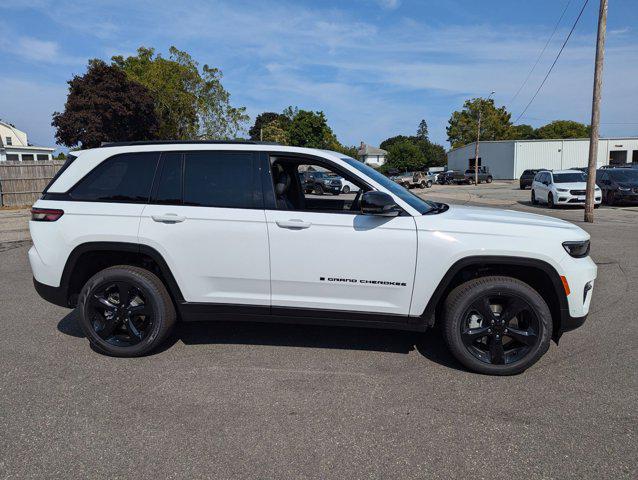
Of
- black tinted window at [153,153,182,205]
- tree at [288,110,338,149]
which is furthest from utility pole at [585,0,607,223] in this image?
tree at [288,110,338,149]

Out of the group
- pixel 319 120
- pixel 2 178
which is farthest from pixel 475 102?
pixel 2 178

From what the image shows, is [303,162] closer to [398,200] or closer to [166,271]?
[398,200]

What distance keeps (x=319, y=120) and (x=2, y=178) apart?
2073 inches

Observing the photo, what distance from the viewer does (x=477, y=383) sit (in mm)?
3670

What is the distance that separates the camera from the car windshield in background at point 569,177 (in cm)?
1952

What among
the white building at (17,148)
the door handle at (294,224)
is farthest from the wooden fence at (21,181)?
the white building at (17,148)

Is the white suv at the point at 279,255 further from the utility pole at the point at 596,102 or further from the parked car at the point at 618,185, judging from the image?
the parked car at the point at 618,185

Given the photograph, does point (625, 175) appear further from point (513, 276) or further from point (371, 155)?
point (371, 155)

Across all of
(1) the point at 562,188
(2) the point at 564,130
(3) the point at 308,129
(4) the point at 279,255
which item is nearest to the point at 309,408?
(4) the point at 279,255

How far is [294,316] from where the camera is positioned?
396 centimetres

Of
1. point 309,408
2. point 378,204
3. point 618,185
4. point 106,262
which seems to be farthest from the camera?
point 618,185

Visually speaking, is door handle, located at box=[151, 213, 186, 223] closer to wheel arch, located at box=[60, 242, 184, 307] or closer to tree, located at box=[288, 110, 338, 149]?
wheel arch, located at box=[60, 242, 184, 307]

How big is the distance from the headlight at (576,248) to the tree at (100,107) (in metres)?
37.8

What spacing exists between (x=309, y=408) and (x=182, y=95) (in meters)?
41.0
